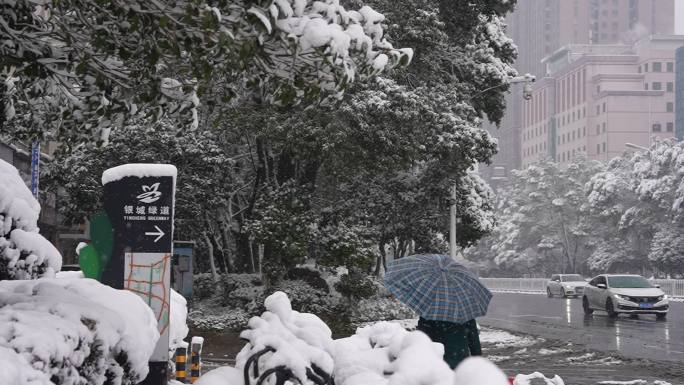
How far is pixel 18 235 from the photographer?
6453mm

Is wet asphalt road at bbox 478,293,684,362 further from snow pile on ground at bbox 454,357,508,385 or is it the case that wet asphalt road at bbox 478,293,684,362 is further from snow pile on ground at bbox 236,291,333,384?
snow pile on ground at bbox 454,357,508,385

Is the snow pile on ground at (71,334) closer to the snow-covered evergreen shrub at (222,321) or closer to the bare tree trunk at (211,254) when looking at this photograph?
the snow-covered evergreen shrub at (222,321)

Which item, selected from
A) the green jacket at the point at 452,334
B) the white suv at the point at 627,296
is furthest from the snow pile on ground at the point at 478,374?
the white suv at the point at 627,296

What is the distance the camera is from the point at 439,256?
7191 millimetres

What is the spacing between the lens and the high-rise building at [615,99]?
138875 millimetres

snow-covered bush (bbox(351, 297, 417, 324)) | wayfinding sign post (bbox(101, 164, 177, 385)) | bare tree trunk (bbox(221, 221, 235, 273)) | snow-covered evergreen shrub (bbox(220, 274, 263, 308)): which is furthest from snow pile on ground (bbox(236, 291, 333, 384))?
bare tree trunk (bbox(221, 221, 235, 273))

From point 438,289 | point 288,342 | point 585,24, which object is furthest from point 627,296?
point 585,24

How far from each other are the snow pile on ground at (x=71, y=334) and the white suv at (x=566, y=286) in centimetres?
4850

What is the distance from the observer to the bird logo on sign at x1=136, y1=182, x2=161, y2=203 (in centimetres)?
1146

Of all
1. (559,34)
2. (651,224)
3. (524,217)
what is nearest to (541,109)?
(559,34)

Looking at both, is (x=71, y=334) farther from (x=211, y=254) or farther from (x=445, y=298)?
(x=211, y=254)

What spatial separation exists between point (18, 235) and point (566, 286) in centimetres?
4909

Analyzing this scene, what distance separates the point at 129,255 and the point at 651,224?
2221 inches

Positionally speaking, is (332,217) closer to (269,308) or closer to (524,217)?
(269,308)
